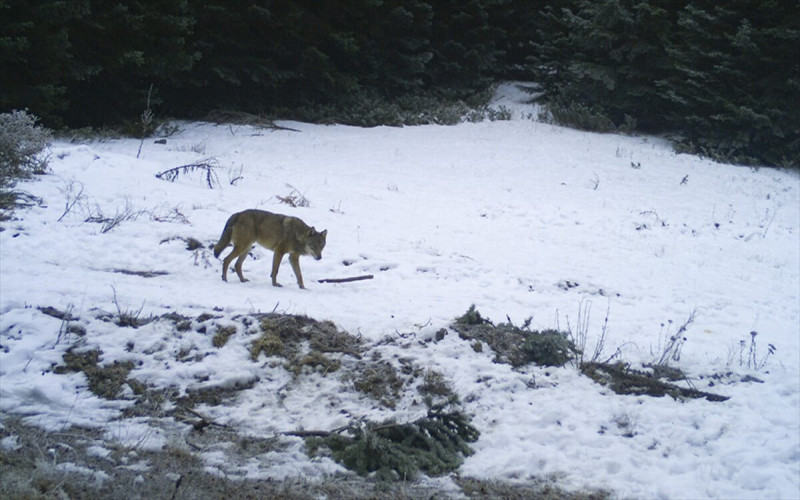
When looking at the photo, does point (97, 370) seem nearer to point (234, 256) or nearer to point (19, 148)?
point (234, 256)

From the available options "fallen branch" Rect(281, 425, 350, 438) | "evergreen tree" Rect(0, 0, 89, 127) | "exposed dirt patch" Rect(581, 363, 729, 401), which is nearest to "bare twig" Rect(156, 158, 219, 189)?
"evergreen tree" Rect(0, 0, 89, 127)

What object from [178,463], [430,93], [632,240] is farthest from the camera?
[430,93]

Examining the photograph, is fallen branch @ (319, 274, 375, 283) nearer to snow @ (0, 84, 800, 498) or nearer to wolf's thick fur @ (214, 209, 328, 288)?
snow @ (0, 84, 800, 498)

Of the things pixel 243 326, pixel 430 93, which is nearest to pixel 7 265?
pixel 243 326

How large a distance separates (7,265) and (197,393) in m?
3.38

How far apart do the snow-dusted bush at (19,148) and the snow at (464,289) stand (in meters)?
0.34

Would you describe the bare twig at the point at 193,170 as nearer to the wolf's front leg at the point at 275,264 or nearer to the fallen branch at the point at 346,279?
the wolf's front leg at the point at 275,264

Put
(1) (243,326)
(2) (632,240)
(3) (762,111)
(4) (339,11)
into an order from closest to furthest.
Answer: (1) (243,326)
(2) (632,240)
(3) (762,111)
(4) (339,11)

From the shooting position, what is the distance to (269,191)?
44.4ft

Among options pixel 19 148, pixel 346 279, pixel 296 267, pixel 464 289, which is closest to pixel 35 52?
pixel 19 148

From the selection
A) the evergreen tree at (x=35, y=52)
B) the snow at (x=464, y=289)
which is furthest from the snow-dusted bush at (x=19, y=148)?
the evergreen tree at (x=35, y=52)

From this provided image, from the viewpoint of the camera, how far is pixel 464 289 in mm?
9742

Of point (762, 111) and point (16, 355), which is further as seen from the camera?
point (762, 111)

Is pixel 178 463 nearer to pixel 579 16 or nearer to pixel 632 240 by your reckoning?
pixel 632 240
